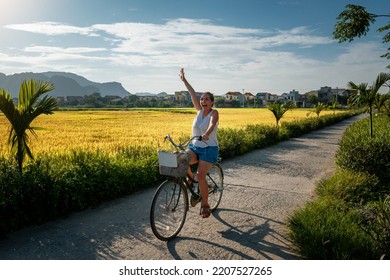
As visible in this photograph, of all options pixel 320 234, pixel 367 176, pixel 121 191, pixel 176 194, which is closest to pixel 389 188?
pixel 367 176

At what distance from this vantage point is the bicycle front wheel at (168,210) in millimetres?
4350

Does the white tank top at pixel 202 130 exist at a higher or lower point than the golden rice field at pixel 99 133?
higher

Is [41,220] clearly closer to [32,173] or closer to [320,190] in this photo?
[32,173]

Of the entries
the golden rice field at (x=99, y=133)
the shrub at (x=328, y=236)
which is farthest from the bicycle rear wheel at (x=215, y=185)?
the golden rice field at (x=99, y=133)

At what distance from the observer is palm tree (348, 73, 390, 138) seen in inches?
454

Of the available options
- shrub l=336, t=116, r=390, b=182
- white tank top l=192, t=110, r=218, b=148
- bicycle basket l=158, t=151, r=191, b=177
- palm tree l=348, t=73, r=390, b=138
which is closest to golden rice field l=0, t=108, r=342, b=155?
bicycle basket l=158, t=151, r=191, b=177

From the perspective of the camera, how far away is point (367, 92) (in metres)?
12.1

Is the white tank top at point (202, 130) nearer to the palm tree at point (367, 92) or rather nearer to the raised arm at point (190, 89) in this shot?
the raised arm at point (190, 89)

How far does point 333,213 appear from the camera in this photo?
4.77m

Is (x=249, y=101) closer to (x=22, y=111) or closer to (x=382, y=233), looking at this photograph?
(x=22, y=111)

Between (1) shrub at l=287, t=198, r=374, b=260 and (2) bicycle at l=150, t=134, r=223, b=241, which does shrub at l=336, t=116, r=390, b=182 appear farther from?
(2) bicycle at l=150, t=134, r=223, b=241

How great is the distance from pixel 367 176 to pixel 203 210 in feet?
14.8

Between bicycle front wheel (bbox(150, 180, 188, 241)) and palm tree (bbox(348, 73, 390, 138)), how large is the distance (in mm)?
9952

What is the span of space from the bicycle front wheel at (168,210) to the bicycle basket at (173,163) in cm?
22
